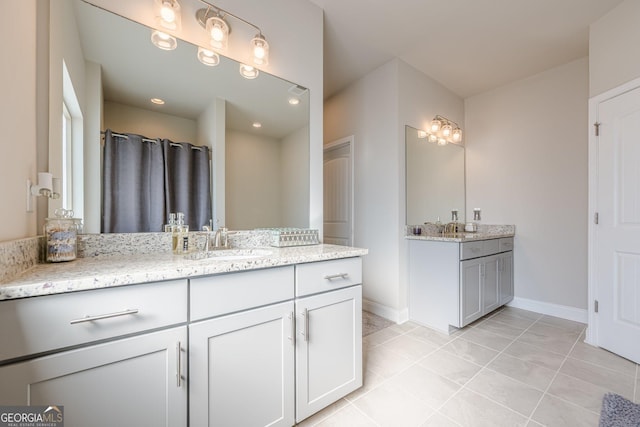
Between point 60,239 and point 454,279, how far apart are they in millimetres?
2647

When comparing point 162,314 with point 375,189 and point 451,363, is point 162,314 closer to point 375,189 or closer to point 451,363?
point 451,363

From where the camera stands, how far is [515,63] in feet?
8.86

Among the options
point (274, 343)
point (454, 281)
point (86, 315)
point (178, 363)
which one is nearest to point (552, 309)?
point (454, 281)

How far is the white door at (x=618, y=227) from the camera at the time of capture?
72.2 inches

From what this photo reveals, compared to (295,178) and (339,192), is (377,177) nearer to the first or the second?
(339,192)

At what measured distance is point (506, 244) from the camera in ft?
9.50

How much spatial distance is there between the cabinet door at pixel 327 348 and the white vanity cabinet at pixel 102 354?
52 centimetres

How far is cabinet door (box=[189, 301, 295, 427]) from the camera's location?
94 cm

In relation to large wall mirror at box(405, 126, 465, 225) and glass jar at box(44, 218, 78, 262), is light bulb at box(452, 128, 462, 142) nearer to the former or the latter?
large wall mirror at box(405, 126, 465, 225)

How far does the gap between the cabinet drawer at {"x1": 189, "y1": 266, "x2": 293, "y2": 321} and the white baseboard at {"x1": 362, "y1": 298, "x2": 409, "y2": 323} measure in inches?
71.8

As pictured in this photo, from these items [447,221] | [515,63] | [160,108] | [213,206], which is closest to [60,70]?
[160,108]

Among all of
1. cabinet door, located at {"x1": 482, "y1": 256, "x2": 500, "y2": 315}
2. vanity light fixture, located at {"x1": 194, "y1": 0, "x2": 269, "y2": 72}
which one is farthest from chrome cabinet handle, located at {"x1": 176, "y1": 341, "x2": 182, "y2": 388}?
cabinet door, located at {"x1": 482, "y1": 256, "x2": 500, "y2": 315}

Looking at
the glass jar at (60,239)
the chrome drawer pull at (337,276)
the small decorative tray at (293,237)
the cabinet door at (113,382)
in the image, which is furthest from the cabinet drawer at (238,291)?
the glass jar at (60,239)

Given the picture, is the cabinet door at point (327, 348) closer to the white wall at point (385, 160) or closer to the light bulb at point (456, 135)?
the white wall at point (385, 160)
